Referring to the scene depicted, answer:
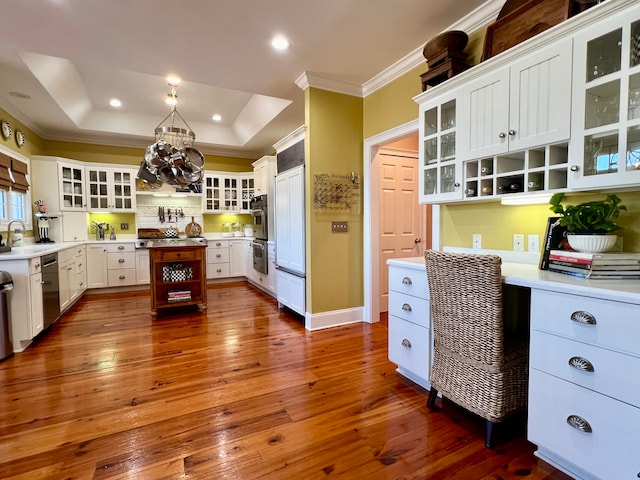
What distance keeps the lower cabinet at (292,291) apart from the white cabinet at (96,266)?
132 inches

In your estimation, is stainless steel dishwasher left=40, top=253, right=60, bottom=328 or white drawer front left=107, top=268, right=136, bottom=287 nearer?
stainless steel dishwasher left=40, top=253, right=60, bottom=328

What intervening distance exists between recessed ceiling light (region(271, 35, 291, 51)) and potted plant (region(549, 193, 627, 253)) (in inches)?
98.3

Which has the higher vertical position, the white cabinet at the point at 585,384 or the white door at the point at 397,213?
the white door at the point at 397,213

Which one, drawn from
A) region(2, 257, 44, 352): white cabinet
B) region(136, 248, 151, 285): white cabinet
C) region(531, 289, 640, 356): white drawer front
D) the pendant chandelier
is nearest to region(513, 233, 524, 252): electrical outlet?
region(531, 289, 640, 356): white drawer front

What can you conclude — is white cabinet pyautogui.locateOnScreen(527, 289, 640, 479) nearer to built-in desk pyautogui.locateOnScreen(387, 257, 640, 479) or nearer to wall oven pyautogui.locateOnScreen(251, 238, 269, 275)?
built-in desk pyautogui.locateOnScreen(387, 257, 640, 479)

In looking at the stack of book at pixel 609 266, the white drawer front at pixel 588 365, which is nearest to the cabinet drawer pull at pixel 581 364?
the white drawer front at pixel 588 365

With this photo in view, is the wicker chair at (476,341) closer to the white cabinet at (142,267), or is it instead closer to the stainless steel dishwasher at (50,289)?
the stainless steel dishwasher at (50,289)

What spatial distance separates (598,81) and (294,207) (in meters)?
2.89

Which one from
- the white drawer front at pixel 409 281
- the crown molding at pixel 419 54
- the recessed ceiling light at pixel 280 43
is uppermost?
the recessed ceiling light at pixel 280 43

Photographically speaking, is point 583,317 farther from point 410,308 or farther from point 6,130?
point 6,130

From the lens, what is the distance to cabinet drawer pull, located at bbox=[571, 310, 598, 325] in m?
1.30

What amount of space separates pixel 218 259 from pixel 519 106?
564 cm

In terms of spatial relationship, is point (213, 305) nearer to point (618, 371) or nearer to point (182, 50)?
point (182, 50)

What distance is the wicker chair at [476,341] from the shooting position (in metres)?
1.62
